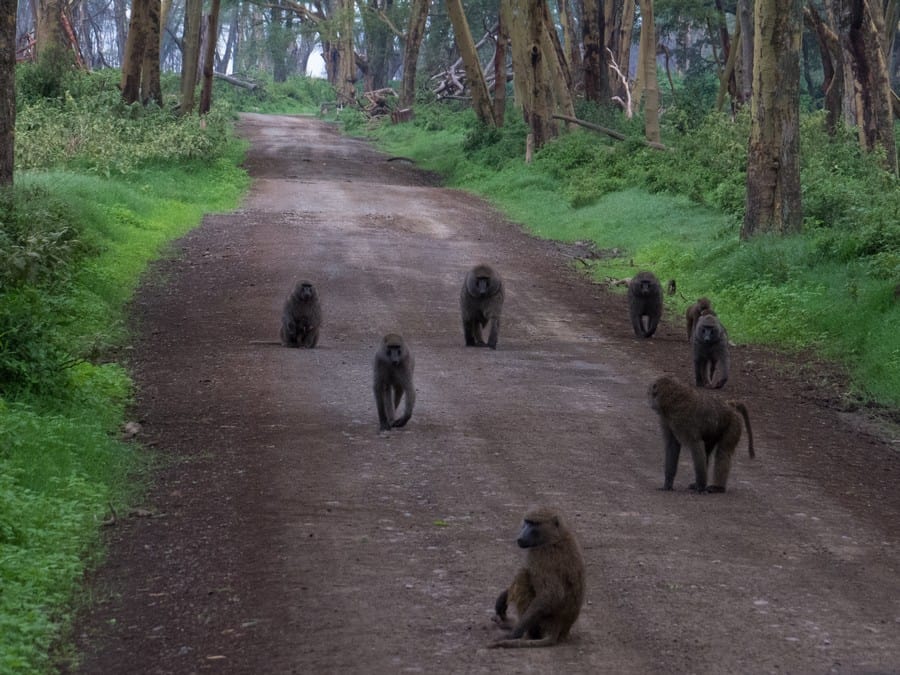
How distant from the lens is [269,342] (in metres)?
13.7

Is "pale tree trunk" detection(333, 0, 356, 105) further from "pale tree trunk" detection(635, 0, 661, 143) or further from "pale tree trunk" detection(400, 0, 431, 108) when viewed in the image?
"pale tree trunk" detection(635, 0, 661, 143)

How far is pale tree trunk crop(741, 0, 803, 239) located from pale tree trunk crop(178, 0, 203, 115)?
20395 millimetres

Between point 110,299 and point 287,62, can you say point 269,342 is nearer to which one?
point 110,299

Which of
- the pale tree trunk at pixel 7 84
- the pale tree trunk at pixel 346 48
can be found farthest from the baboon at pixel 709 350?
the pale tree trunk at pixel 346 48

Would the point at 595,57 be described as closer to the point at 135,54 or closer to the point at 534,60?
the point at 534,60

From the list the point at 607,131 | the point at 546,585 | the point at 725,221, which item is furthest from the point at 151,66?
the point at 546,585

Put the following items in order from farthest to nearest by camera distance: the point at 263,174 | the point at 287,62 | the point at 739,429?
the point at 287,62 → the point at 263,174 → the point at 739,429

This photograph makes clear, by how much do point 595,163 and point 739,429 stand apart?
20199mm

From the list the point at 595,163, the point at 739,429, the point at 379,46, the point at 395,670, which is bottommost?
the point at 395,670

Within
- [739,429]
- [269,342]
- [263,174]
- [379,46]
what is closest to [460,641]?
[739,429]

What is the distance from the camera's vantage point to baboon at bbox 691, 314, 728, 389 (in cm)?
1191

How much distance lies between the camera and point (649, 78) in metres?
28.3

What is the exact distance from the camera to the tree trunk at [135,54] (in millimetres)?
32781

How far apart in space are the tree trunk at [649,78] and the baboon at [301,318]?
639 inches
